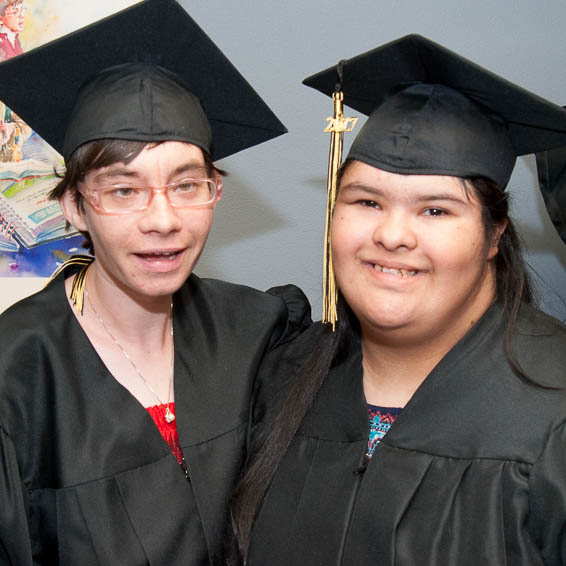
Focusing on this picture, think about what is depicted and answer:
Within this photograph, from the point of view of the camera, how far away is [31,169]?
214 centimetres

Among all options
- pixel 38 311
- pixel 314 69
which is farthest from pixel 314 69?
pixel 38 311

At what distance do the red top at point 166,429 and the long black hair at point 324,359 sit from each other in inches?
6.2

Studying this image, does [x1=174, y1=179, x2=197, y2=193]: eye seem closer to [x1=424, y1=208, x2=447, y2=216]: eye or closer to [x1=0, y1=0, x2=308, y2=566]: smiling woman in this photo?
[x1=0, y1=0, x2=308, y2=566]: smiling woman

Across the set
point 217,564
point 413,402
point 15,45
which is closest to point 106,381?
point 217,564

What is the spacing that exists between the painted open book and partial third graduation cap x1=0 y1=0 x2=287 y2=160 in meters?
0.54

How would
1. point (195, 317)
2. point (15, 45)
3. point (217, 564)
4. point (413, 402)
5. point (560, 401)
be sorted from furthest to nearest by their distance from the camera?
point (15, 45)
point (195, 317)
point (217, 564)
point (413, 402)
point (560, 401)

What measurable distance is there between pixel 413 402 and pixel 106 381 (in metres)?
0.65

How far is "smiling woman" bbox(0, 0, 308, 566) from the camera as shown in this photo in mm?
1435

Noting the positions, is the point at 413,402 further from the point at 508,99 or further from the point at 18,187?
the point at 18,187

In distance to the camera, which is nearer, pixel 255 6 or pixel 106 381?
pixel 106 381

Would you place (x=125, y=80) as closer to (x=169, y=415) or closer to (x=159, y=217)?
(x=159, y=217)

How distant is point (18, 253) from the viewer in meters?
2.18

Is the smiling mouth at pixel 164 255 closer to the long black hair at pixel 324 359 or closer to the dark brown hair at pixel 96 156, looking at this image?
the dark brown hair at pixel 96 156

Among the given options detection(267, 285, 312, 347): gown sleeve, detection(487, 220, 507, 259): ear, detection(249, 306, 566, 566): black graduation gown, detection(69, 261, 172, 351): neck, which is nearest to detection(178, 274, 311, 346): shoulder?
detection(267, 285, 312, 347): gown sleeve
